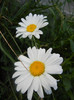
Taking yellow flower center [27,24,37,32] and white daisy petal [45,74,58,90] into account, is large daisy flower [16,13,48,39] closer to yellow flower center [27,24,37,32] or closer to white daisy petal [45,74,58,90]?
yellow flower center [27,24,37,32]

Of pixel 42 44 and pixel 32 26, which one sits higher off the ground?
pixel 32 26

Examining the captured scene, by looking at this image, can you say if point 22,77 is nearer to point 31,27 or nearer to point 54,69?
point 54,69

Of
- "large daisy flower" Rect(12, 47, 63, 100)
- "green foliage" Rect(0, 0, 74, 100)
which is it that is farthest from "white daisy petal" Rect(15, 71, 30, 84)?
"green foliage" Rect(0, 0, 74, 100)

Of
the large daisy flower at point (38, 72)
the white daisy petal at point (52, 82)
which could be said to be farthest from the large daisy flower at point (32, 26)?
the white daisy petal at point (52, 82)

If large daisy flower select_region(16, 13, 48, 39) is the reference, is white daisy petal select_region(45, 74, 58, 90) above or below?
below

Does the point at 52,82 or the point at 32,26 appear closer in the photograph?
the point at 52,82

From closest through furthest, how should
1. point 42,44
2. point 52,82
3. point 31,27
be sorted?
point 52,82 → point 31,27 → point 42,44

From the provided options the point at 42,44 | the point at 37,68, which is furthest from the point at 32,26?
the point at 37,68

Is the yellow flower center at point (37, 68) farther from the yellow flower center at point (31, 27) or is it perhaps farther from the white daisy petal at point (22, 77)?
the yellow flower center at point (31, 27)
